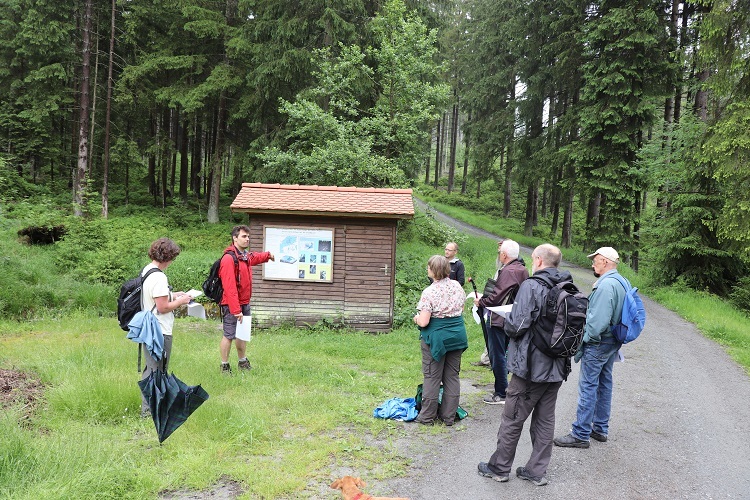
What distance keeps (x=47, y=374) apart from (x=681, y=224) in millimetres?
14992

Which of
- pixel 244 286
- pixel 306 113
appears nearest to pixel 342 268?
pixel 244 286

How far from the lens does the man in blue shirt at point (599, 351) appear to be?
15.9ft

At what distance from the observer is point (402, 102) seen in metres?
17.2

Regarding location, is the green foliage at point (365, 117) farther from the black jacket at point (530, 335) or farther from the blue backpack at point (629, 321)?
the black jacket at point (530, 335)

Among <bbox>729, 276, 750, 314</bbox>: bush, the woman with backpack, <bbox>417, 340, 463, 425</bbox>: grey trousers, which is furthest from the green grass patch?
the woman with backpack

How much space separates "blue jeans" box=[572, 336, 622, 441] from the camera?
4.99 m

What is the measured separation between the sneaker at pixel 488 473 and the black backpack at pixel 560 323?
1.14 m

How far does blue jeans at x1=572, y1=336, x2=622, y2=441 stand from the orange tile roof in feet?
16.4

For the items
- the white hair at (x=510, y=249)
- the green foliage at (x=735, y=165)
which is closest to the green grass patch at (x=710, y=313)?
the green foliage at (x=735, y=165)

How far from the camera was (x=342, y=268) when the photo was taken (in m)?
10.0

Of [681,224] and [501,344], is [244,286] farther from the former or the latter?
[681,224]

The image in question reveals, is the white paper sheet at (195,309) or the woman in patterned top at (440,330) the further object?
the woman in patterned top at (440,330)

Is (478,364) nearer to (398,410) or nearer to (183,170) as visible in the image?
(398,410)

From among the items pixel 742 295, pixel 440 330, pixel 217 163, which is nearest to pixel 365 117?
pixel 217 163
